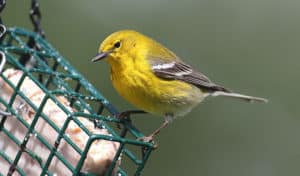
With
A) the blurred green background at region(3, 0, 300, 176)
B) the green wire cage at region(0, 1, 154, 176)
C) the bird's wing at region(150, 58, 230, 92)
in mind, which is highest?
the blurred green background at region(3, 0, 300, 176)

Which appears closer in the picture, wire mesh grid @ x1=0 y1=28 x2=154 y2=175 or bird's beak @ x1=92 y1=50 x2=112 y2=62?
wire mesh grid @ x1=0 y1=28 x2=154 y2=175

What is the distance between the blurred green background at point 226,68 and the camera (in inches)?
341

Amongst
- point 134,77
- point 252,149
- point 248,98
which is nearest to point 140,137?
point 134,77

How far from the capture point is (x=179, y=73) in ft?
22.7

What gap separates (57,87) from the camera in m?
6.39

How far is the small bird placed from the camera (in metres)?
6.44

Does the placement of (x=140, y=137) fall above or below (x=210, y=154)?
below

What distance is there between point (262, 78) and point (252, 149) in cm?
70

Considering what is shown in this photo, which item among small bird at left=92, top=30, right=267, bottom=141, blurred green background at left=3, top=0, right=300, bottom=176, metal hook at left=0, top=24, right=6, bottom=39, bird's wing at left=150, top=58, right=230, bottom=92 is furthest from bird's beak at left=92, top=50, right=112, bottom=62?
blurred green background at left=3, top=0, right=300, bottom=176

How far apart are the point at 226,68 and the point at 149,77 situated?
2.55 metres

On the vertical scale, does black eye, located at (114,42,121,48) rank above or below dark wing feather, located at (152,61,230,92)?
below

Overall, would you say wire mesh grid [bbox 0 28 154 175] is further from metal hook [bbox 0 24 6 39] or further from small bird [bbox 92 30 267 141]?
small bird [bbox 92 30 267 141]

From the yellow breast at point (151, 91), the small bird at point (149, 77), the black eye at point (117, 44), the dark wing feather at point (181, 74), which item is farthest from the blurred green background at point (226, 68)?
the black eye at point (117, 44)

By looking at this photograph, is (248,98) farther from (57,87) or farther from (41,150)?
(41,150)
